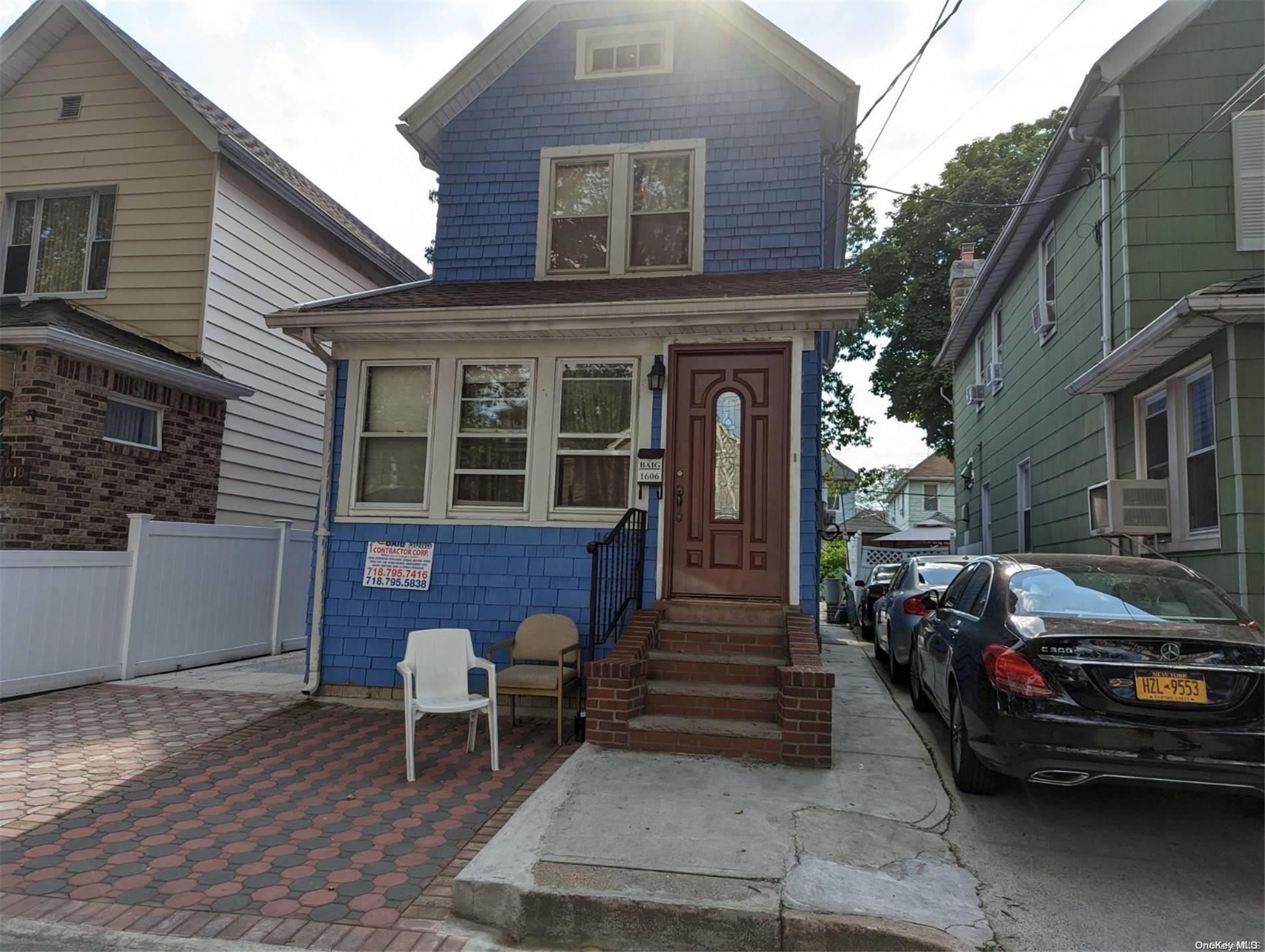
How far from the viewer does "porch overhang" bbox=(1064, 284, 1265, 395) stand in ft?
18.8

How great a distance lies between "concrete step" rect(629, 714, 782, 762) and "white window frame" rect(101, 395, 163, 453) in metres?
6.85

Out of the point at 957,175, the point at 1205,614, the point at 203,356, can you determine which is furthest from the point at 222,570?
the point at 957,175

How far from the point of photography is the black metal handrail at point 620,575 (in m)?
6.29

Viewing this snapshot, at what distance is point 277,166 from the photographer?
1130cm

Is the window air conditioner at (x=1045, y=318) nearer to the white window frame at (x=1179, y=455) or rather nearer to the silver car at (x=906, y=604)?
the white window frame at (x=1179, y=455)

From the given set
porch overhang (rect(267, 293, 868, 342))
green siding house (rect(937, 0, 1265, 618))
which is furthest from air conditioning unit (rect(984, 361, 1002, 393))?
porch overhang (rect(267, 293, 868, 342))

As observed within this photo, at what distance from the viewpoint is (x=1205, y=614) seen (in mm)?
4125

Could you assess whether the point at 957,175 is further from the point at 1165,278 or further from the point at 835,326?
the point at 835,326

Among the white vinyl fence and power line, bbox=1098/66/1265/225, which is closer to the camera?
the white vinyl fence

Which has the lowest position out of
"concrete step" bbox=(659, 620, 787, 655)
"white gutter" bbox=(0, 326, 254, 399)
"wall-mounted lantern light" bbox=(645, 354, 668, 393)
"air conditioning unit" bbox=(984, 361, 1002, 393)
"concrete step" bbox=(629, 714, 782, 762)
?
"concrete step" bbox=(629, 714, 782, 762)

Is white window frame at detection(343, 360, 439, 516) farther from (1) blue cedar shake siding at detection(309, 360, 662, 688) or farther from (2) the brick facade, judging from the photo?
(2) the brick facade

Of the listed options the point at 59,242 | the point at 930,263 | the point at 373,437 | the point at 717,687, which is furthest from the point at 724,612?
the point at 930,263

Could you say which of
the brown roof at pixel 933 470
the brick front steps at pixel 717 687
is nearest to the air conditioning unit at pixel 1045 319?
the brick front steps at pixel 717 687

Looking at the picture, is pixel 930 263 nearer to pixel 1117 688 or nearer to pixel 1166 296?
pixel 1166 296
